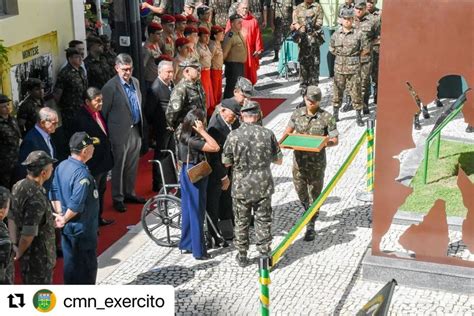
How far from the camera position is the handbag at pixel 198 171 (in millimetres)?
9562

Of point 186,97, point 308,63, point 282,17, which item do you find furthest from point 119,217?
point 282,17

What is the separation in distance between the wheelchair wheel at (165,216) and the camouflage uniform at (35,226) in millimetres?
2321

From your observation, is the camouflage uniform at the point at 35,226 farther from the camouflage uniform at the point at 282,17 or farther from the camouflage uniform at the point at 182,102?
the camouflage uniform at the point at 282,17

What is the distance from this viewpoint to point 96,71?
1322 centimetres

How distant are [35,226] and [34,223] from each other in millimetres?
32

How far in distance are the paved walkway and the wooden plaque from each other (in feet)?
3.88

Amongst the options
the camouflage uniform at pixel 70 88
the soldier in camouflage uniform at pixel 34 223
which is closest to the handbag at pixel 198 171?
the soldier in camouflage uniform at pixel 34 223

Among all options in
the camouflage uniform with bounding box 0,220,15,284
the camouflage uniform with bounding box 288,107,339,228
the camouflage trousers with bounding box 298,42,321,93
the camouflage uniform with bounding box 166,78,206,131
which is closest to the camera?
the camouflage uniform with bounding box 0,220,15,284

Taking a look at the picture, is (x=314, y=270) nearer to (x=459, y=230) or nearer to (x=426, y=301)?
(x=426, y=301)

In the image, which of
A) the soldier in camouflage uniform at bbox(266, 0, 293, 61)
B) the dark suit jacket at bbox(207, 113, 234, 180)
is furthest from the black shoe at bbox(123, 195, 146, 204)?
the soldier in camouflage uniform at bbox(266, 0, 293, 61)

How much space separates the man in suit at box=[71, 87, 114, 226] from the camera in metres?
10.4

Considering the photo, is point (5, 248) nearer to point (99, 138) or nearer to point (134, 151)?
point (99, 138)

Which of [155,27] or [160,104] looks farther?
[155,27]

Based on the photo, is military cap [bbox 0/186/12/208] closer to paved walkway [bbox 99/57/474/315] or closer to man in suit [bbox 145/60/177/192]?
paved walkway [bbox 99/57/474/315]
